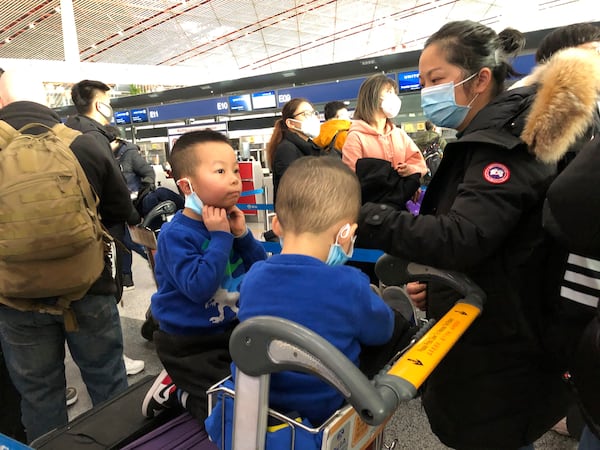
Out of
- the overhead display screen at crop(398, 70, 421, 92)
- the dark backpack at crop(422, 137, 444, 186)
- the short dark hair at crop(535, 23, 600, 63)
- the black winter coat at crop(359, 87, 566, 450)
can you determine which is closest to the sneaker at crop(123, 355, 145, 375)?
the black winter coat at crop(359, 87, 566, 450)

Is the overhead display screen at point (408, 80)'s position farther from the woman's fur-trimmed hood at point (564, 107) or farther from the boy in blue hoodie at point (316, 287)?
the boy in blue hoodie at point (316, 287)

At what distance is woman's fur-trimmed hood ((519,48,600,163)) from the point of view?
3.07ft

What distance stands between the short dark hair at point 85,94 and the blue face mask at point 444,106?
243 centimetres

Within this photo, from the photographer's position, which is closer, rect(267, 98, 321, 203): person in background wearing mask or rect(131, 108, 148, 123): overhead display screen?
rect(267, 98, 321, 203): person in background wearing mask

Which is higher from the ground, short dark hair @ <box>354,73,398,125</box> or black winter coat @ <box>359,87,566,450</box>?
short dark hair @ <box>354,73,398,125</box>

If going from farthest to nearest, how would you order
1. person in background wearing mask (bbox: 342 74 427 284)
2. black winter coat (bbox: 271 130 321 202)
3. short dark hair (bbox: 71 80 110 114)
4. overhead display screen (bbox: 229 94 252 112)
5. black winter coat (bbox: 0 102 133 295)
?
overhead display screen (bbox: 229 94 252 112)
black winter coat (bbox: 271 130 321 202)
short dark hair (bbox: 71 80 110 114)
person in background wearing mask (bbox: 342 74 427 284)
black winter coat (bbox: 0 102 133 295)

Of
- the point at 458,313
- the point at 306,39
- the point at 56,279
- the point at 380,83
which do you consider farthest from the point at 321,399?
the point at 306,39

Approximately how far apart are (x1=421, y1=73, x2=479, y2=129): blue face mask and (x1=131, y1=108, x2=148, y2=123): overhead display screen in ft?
44.0

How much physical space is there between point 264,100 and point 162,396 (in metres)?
10.0

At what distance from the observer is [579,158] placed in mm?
759

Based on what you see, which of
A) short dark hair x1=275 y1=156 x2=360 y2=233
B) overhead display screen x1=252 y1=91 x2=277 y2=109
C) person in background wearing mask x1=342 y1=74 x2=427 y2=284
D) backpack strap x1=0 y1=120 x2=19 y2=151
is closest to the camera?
short dark hair x1=275 y1=156 x2=360 y2=233

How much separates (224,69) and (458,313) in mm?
20818

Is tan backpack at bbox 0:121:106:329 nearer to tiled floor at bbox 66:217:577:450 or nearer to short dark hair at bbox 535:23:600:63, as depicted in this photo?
tiled floor at bbox 66:217:577:450

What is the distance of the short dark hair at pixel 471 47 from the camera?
1.24 m
